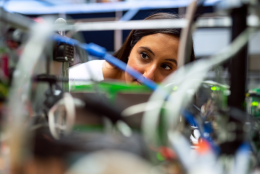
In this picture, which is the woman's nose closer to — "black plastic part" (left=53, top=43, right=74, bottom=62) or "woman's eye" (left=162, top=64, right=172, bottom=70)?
"woman's eye" (left=162, top=64, right=172, bottom=70)

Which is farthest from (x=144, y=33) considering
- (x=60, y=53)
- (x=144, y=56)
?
(x=60, y=53)

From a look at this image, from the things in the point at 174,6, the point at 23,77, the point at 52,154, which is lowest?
the point at 52,154

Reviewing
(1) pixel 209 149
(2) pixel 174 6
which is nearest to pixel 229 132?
(1) pixel 209 149

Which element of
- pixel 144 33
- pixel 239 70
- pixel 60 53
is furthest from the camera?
pixel 144 33

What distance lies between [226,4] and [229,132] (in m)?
0.16

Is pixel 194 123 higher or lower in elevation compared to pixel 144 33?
lower

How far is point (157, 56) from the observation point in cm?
73

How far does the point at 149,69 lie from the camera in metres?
0.74

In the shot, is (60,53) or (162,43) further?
(162,43)

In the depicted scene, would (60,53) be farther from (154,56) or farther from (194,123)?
(154,56)

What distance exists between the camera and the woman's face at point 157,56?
72 centimetres

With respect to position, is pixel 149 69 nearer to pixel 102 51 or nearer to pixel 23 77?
pixel 102 51

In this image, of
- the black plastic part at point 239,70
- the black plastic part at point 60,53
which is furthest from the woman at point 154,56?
the black plastic part at point 239,70

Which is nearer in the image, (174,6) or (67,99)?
(67,99)
